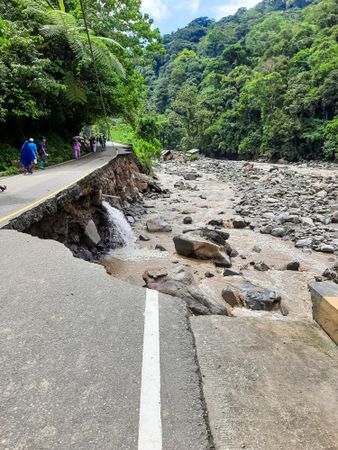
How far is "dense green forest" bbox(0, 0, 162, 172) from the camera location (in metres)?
13.6

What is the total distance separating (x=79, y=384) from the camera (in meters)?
2.08

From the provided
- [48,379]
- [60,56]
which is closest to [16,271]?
[48,379]

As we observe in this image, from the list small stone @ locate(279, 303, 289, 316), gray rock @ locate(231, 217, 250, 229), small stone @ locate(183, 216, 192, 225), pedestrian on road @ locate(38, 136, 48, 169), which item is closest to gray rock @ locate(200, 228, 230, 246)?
gray rock @ locate(231, 217, 250, 229)

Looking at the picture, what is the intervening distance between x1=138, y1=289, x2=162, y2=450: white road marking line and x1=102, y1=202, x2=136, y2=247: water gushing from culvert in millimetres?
7560

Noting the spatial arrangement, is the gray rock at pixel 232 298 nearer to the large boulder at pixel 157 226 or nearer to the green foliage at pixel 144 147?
the large boulder at pixel 157 226

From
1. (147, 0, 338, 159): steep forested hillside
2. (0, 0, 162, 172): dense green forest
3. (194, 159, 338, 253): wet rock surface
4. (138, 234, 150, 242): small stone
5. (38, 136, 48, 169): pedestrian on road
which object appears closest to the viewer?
(138, 234, 150, 242): small stone

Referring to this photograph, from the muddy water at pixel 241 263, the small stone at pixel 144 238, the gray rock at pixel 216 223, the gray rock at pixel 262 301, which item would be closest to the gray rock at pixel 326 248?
the muddy water at pixel 241 263

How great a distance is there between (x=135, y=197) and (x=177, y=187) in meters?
7.02

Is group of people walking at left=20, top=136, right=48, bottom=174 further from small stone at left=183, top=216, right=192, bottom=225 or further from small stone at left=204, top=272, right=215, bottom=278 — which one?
small stone at left=204, top=272, right=215, bottom=278

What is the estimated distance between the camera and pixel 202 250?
8.95 m

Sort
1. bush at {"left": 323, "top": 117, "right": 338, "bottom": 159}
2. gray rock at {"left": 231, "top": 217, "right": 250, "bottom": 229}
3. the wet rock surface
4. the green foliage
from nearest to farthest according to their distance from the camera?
the wet rock surface → gray rock at {"left": 231, "top": 217, "right": 250, "bottom": 229} → the green foliage → bush at {"left": 323, "top": 117, "right": 338, "bottom": 159}

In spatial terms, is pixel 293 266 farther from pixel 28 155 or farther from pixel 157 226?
pixel 28 155

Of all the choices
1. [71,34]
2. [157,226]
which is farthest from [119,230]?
[71,34]

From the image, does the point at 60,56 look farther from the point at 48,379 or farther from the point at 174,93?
the point at 174,93
